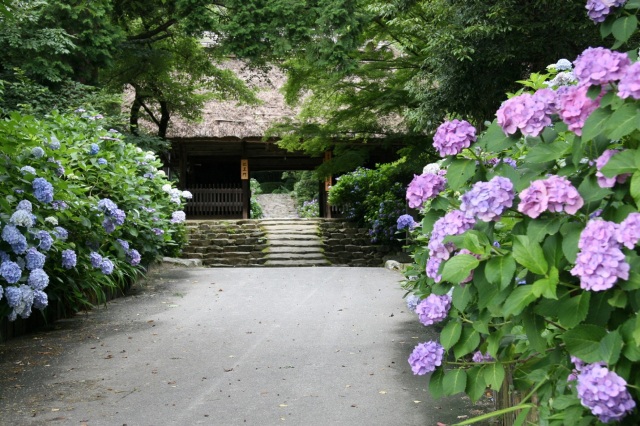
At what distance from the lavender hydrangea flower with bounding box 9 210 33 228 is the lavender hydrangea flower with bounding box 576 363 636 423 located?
172 inches

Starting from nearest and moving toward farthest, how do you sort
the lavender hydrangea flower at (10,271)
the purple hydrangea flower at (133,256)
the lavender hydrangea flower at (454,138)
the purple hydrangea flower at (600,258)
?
the purple hydrangea flower at (600,258)
the lavender hydrangea flower at (454,138)
the lavender hydrangea flower at (10,271)
the purple hydrangea flower at (133,256)

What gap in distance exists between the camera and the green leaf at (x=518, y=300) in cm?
184

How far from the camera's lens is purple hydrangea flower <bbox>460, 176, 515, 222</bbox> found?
1990mm

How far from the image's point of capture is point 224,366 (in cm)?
521

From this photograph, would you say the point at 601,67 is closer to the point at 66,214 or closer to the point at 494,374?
the point at 494,374

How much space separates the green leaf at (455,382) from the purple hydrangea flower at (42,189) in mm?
4108

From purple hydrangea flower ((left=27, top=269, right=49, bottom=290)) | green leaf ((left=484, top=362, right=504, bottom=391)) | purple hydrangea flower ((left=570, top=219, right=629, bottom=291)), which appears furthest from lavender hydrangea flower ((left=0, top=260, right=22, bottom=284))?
purple hydrangea flower ((left=570, top=219, right=629, bottom=291))

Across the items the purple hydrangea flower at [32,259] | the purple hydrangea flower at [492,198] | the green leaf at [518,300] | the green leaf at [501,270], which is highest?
the purple hydrangea flower at [492,198]

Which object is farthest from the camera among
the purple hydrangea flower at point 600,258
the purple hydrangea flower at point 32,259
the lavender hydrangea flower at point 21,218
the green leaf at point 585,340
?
the purple hydrangea flower at point 32,259

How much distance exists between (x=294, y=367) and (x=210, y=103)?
1736cm

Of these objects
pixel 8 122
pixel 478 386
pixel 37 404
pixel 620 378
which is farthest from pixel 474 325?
pixel 8 122

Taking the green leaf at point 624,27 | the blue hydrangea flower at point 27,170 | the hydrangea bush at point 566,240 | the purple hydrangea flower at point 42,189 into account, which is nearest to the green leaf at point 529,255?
the hydrangea bush at point 566,240

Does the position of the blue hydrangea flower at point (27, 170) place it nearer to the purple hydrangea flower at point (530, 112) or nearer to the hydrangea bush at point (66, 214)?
the hydrangea bush at point (66, 214)

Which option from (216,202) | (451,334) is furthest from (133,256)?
(216,202)
